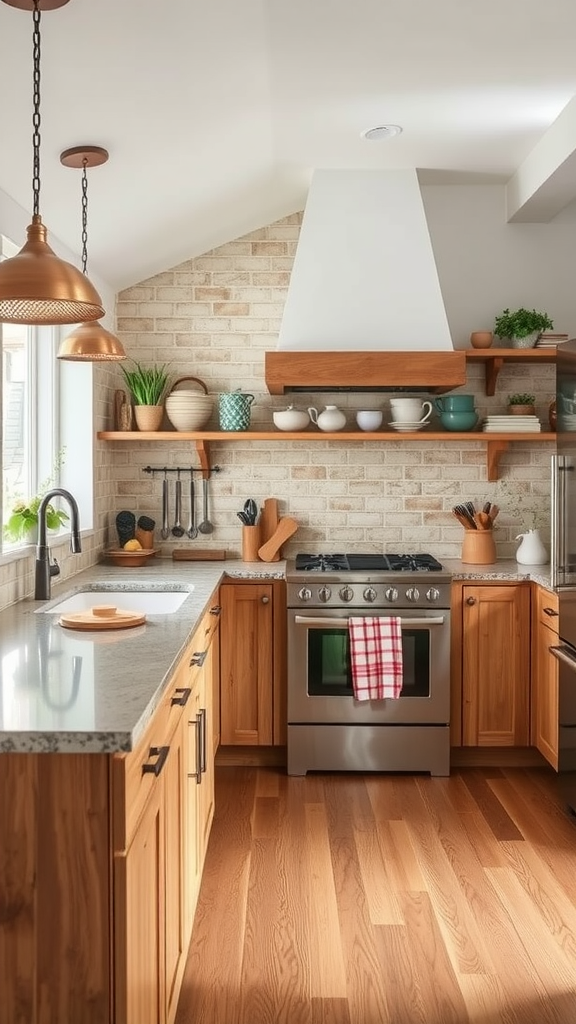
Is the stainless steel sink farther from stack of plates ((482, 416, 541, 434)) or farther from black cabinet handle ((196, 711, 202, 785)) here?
stack of plates ((482, 416, 541, 434))

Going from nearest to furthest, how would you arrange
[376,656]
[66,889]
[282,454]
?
[66,889] < [376,656] < [282,454]

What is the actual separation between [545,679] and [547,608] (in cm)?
32

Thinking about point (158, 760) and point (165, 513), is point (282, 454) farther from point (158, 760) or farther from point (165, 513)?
point (158, 760)

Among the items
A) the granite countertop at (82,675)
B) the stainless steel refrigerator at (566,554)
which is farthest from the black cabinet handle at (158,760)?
the stainless steel refrigerator at (566,554)

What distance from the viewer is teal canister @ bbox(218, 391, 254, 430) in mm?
4516

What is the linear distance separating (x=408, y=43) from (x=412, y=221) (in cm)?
151

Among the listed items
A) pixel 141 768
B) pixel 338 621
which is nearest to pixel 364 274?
pixel 338 621

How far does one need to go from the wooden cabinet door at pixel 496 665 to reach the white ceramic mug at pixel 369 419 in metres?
0.91

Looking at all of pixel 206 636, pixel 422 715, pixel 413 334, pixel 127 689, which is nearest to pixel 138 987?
pixel 127 689

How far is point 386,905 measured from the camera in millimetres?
2941

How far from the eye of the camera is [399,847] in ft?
11.1

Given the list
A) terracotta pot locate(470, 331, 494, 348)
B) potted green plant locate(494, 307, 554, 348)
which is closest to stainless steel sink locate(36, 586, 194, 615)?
terracotta pot locate(470, 331, 494, 348)

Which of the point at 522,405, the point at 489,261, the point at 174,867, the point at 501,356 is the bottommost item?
the point at 174,867

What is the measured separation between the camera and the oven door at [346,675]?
13.5 feet
